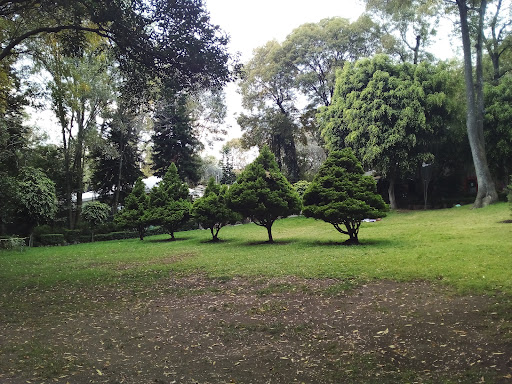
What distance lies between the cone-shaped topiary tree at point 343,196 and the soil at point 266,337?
4421mm

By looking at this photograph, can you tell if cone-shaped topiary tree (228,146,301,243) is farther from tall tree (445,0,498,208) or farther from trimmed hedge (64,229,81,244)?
trimmed hedge (64,229,81,244)

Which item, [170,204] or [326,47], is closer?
[170,204]

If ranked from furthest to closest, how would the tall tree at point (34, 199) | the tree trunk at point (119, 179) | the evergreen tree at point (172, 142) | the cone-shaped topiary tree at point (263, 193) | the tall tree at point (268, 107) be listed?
1. the tall tree at point (268, 107)
2. the evergreen tree at point (172, 142)
3. the tree trunk at point (119, 179)
4. the tall tree at point (34, 199)
5. the cone-shaped topiary tree at point (263, 193)

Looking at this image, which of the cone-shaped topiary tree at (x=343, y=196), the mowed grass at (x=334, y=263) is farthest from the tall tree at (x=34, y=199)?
the cone-shaped topiary tree at (x=343, y=196)

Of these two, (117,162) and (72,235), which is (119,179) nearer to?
(117,162)

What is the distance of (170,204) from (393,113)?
42.6 ft

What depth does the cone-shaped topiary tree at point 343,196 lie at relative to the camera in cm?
1054

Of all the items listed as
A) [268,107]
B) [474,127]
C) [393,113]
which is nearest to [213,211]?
[393,113]

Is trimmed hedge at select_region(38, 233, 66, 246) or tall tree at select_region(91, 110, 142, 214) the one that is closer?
trimmed hedge at select_region(38, 233, 66, 246)

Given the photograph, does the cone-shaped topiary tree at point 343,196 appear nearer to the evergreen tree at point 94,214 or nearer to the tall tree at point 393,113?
the tall tree at point 393,113

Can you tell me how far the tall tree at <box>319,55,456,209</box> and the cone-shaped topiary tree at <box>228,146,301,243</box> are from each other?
A: 919 cm

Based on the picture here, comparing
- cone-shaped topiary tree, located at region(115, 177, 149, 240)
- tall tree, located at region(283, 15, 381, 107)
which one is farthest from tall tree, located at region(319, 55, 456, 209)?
cone-shaped topiary tree, located at region(115, 177, 149, 240)

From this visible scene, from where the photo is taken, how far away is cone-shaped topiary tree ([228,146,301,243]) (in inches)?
502

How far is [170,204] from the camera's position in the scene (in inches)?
671
